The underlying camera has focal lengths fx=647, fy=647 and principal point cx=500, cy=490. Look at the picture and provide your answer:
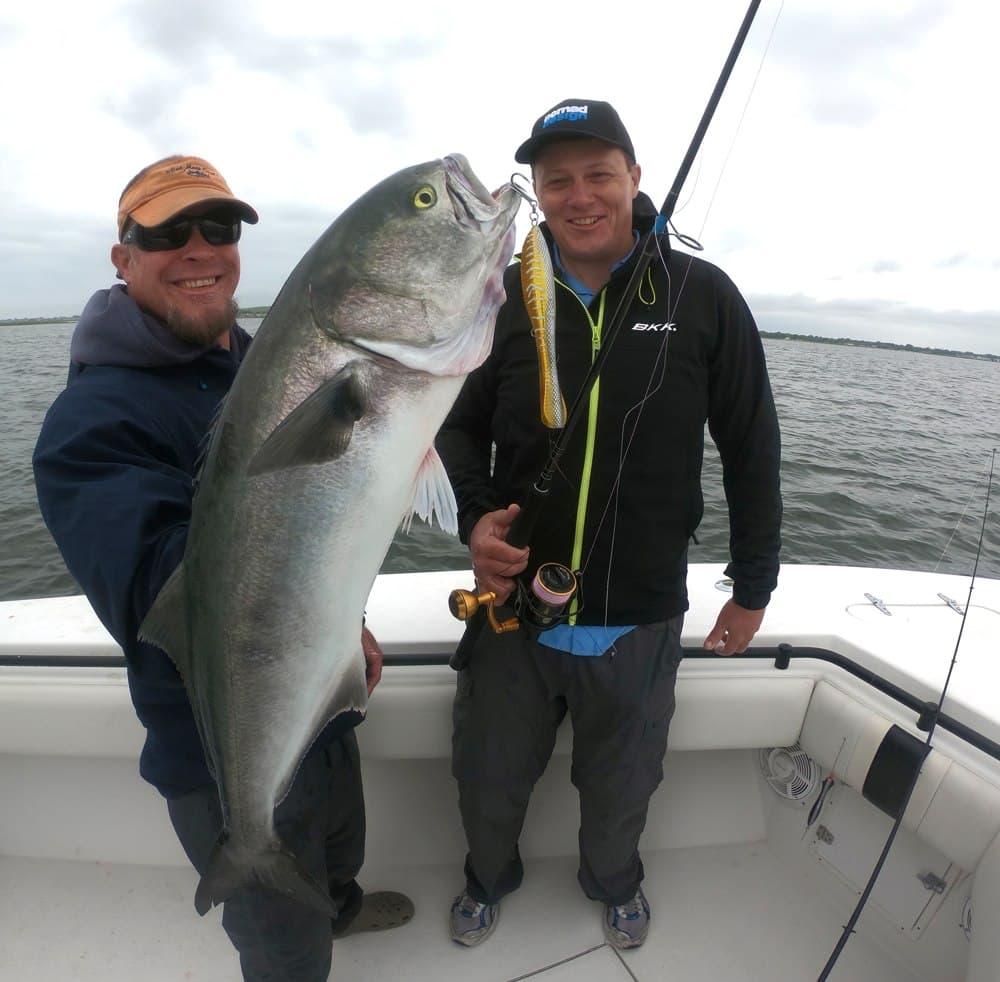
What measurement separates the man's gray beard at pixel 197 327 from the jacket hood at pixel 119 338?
54 millimetres

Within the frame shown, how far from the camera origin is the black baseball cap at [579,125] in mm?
2229

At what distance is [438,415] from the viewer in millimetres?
1610

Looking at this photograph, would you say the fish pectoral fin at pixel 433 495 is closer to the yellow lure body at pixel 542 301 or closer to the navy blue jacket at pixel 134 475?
the yellow lure body at pixel 542 301

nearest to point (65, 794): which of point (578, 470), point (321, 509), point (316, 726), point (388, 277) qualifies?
point (316, 726)

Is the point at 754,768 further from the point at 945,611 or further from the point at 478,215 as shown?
the point at 478,215

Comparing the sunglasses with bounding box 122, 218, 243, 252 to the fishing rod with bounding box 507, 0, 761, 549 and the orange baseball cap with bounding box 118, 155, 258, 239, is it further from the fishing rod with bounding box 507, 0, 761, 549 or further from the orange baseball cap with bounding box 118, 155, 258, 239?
the fishing rod with bounding box 507, 0, 761, 549

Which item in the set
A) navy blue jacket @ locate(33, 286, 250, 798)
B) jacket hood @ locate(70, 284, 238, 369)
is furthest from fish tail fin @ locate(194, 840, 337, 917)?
jacket hood @ locate(70, 284, 238, 369)

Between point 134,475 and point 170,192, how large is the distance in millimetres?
934

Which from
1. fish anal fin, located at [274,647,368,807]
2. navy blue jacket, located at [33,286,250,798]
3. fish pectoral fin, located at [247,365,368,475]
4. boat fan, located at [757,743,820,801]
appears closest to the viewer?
fish pectoral fin, located at [247,365,368,475]

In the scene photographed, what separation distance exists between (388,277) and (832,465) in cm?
1306

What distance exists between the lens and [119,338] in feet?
6.20

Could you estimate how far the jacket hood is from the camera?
6.18 ft

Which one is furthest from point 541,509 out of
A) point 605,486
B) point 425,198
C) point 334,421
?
point 425,198

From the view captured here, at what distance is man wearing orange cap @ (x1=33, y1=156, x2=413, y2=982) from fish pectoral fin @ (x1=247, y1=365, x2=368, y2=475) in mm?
366
